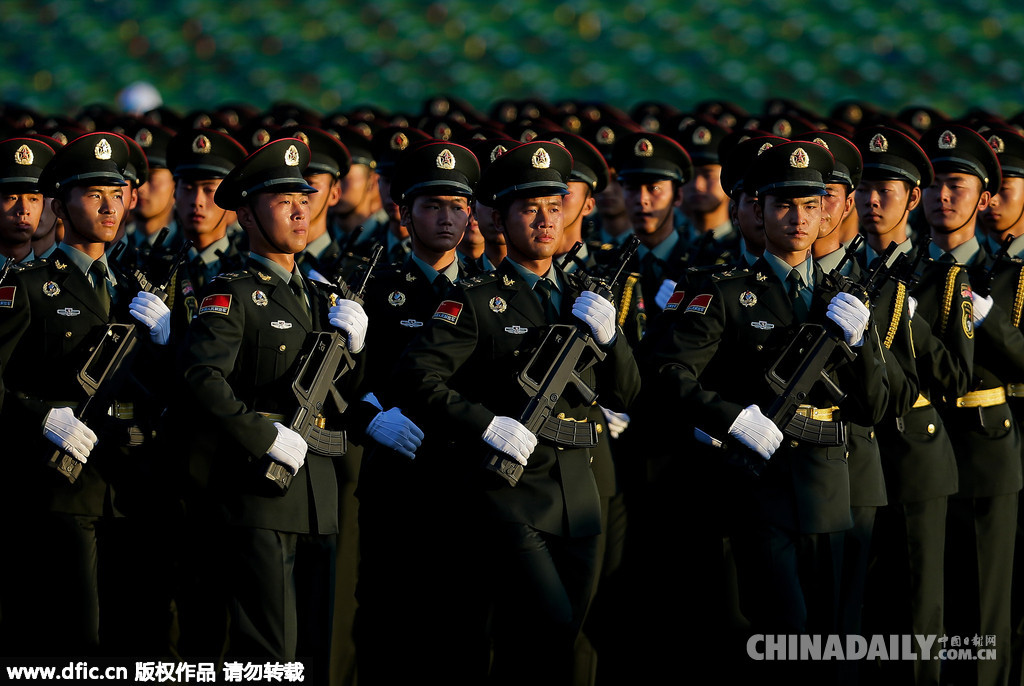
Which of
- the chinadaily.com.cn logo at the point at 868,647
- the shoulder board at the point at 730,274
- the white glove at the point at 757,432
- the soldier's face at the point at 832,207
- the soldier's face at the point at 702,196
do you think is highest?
the soldier's face at the point at 702,196

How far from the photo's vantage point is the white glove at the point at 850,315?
5.75m

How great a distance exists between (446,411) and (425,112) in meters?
9.55

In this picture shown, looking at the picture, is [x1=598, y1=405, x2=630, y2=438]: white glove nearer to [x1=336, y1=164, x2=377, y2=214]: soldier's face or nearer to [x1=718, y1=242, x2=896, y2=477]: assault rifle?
[x1=718, y1=242, x2=896, y2=477]: assault rifle

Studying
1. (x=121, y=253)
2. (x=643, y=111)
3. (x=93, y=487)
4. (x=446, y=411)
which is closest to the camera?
(x=446, y=411)

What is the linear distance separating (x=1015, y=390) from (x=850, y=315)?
6.08ft

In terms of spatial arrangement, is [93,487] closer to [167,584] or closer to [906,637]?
[167,584]

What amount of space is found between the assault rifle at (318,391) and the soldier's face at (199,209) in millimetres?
2453

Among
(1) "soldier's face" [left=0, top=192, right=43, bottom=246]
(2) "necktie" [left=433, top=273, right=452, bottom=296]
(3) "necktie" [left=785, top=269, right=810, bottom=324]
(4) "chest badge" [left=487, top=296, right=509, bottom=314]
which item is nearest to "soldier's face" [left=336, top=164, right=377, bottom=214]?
(1) "soldier's face" [left=0, top=192, right=43, bottom=246]

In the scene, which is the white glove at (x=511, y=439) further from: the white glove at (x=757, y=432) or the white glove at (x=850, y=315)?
the white glove at (x=850, y=315)

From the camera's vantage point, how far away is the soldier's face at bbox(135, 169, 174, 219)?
9219 mm

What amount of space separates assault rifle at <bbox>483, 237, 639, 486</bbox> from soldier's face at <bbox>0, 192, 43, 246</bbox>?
9.80 ft

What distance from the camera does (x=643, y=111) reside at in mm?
13586

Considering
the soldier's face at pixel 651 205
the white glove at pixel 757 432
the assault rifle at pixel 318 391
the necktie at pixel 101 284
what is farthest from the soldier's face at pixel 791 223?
the necktie at pixel 101 284

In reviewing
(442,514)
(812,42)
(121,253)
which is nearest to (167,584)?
(442,514)
